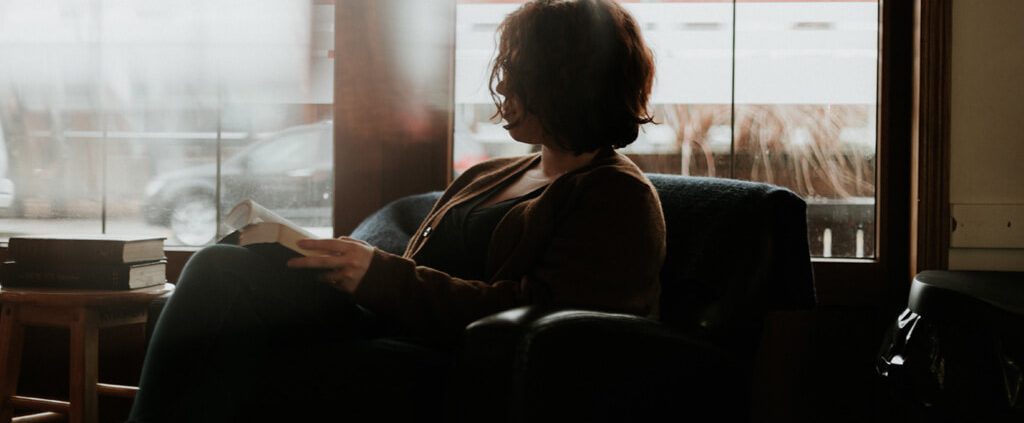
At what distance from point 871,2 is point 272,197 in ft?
4.89

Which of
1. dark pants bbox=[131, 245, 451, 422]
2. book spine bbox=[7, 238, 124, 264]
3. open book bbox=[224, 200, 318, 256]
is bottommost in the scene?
dark pants bbox=[131, 245, 451, 422]

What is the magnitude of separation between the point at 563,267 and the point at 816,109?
1016 millimetres

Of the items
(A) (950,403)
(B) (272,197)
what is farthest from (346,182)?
(A) (950,403)

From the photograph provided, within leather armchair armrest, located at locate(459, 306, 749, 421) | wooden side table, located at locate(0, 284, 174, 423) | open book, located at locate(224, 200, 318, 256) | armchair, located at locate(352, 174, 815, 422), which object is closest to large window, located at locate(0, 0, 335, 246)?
wooden side table, located at locate(0, 284, 174, 423)

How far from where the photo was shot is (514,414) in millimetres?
1025

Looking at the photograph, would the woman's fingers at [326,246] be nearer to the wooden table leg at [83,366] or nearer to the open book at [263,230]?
the open book at [263,230]

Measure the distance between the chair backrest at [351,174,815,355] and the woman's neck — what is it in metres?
0.19

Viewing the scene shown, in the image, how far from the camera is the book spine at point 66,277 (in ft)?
6.10

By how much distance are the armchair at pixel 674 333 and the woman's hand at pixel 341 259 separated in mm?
345

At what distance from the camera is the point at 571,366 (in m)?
1.06

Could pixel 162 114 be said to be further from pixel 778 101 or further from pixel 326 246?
pixel 778 101

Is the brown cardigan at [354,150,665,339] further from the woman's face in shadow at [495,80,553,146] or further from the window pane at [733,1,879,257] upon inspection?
the window pane at [733,1,879,257]

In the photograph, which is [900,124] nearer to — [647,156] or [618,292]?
[647,156]

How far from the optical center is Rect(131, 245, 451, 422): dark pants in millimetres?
1269
